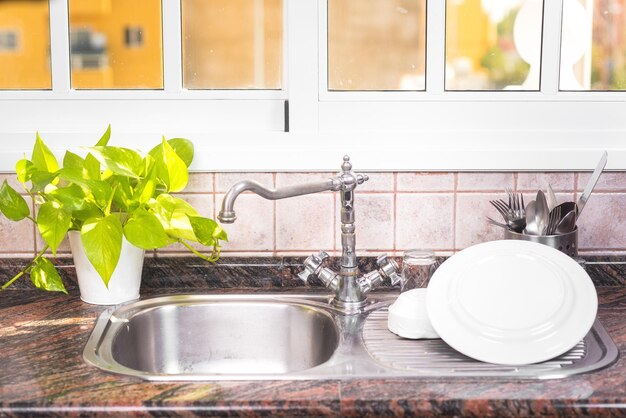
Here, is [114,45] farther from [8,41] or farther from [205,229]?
[205,229]

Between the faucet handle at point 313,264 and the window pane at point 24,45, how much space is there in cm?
76

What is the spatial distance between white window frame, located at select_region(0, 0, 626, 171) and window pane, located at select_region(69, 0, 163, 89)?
0.12ft

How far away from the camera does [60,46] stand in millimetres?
1849

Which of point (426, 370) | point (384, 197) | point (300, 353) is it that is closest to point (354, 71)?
point (384, 197)

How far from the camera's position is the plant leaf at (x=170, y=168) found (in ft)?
5.34

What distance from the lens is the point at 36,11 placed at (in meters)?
1.87

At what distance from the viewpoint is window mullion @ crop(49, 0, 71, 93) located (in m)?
1.83

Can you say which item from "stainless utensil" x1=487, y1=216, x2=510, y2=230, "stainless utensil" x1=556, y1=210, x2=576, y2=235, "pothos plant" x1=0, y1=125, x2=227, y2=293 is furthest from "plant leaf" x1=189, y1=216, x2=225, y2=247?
"stainless utensil" x1=556, y1=210, x2=576, y2=235

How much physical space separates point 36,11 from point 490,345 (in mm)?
1262

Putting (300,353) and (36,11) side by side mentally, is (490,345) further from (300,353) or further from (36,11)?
(36,11)

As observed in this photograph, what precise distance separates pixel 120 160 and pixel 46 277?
12.3 inches

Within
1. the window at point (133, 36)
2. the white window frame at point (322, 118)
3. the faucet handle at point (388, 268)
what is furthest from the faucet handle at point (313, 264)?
the window at point (133, 36)

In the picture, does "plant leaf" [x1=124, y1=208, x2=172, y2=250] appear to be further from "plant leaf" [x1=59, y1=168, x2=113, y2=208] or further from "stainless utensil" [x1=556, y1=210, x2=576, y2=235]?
"stainless utensil" [x1=556, y1=210, x2=576, y2=235]

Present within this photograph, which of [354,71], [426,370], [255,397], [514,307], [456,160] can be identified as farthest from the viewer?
[354,71]
